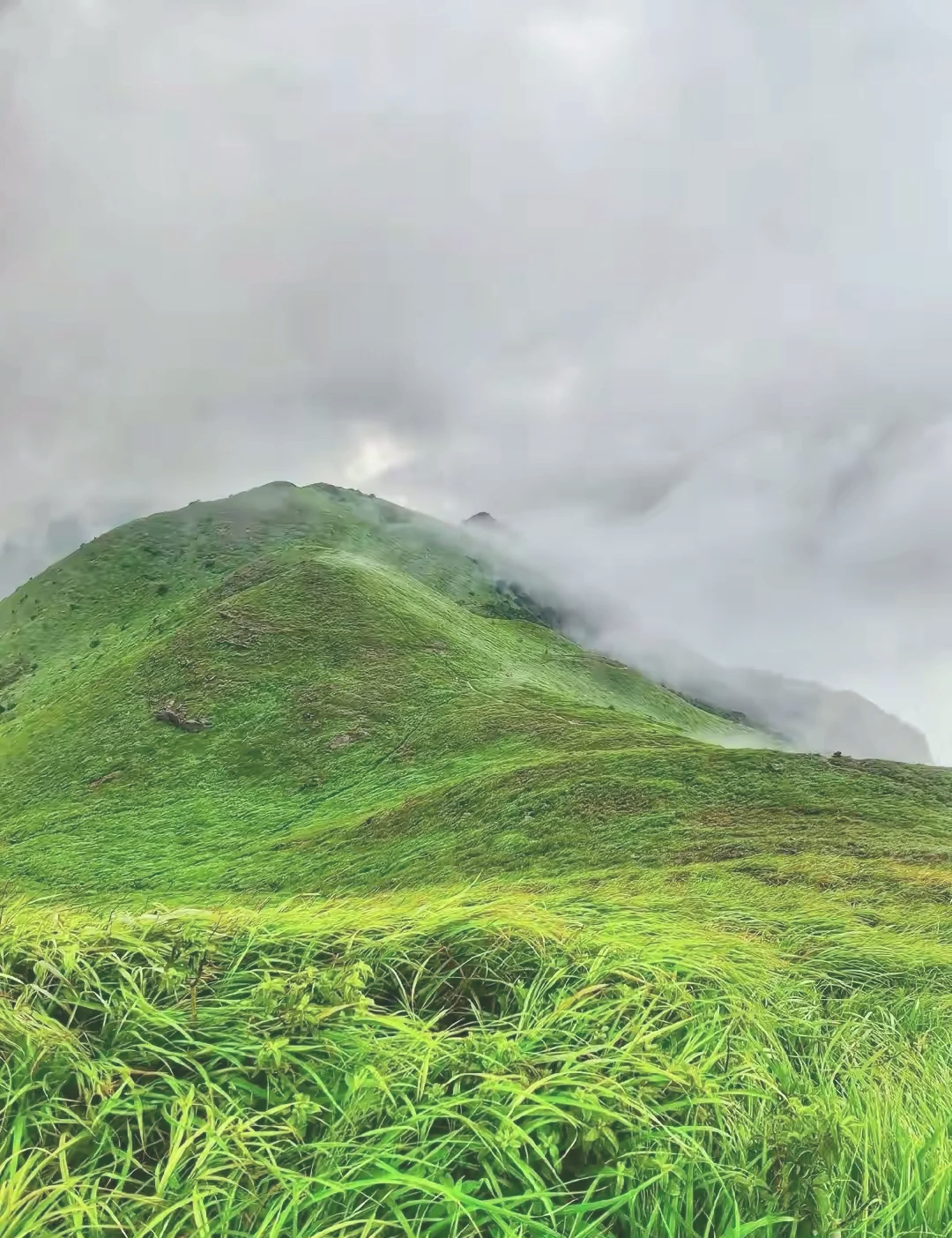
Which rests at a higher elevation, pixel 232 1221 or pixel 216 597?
pixel 216 597

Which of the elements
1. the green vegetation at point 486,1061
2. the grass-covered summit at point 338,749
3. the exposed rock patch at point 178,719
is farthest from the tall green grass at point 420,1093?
the exposed rock patch at point 178,719

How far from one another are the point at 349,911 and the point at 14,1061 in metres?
2.08

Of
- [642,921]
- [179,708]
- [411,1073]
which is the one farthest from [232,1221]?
[179,708]

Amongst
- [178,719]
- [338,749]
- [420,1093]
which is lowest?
[178,719]

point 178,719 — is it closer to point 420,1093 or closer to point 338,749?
point 338,749

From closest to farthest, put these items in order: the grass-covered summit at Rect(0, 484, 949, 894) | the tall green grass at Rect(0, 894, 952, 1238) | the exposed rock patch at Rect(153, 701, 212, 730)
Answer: the tall green grass at Rect(0, 894, 952, 1238)
the grass-covered summit at Rect(0, 484, 949, 894)
the exposed rock patch at Rect(153, 701, 212, 730)

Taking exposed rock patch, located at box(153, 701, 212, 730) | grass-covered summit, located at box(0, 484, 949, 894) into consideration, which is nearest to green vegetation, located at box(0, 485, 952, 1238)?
grass-covered summit, located at box(0, 484, 949, 894)

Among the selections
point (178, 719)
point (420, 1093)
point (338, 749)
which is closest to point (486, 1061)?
point (420, 1093)

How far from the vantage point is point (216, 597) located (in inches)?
3187

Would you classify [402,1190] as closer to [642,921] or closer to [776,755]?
[642,921]

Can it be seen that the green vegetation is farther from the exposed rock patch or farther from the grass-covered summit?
the exposed rock patch

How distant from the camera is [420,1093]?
9.52 feet

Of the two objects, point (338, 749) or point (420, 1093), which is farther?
point (338, 749)

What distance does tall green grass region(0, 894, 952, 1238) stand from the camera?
→ 101 inches
